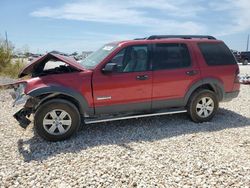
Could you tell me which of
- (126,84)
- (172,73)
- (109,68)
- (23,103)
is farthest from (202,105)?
(23,103)

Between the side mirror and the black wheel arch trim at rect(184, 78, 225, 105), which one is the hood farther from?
the black wheel arch trim at rect(184, 78, 225, 105)

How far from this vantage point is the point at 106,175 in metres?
3.52

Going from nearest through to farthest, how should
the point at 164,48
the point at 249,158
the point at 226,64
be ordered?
the point at 249,158
the point at 164,48
the point at 226,64

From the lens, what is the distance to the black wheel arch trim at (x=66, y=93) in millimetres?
4605

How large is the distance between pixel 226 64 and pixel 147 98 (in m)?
2.14

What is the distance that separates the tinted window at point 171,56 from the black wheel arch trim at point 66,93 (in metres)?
1.61

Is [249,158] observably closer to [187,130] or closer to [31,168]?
[187,130]

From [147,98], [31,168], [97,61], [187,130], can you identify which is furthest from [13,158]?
[187,130]

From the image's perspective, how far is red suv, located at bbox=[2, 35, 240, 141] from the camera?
4.75 meters

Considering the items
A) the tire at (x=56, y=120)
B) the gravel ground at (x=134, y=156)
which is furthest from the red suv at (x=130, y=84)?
the gravel ground at (x=134, y=156)

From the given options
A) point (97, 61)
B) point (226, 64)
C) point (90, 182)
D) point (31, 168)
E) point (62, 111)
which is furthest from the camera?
point (226, 64)

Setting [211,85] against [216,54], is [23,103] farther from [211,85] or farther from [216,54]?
[216,54]

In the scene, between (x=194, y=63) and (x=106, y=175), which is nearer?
(x=106, y=175)

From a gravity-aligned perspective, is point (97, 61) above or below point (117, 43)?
below
